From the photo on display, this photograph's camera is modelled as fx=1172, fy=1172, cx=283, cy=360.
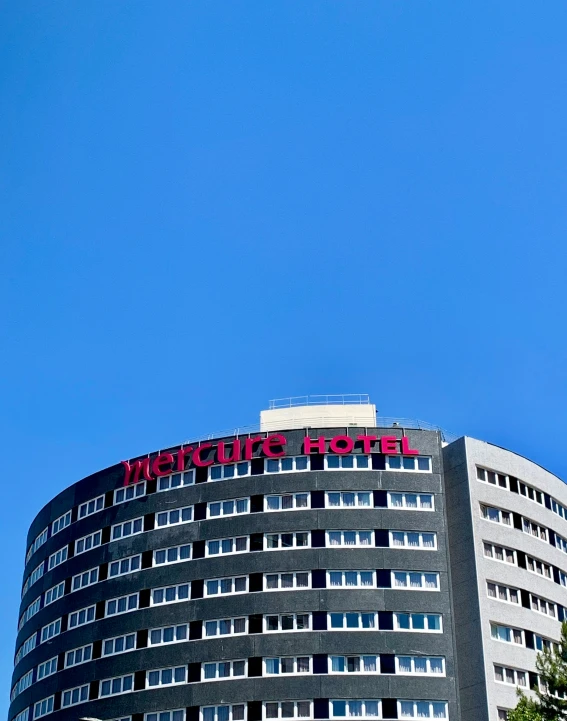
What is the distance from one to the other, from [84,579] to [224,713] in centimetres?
1952

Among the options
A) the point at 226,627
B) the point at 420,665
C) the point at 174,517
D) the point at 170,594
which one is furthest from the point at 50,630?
the point at 420,665

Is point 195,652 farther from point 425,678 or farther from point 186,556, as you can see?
point 425,678

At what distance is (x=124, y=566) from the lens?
96.3 m

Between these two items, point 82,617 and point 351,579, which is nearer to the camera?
point 351,579

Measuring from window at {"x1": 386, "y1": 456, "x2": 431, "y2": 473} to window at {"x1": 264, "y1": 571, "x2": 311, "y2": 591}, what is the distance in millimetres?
11091

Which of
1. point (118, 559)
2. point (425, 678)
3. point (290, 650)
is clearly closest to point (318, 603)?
point (290, 650)

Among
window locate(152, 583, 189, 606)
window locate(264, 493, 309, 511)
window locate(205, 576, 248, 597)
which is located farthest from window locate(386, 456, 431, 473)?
window locate(152, 583, 189, 606)

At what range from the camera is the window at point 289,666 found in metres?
86.2

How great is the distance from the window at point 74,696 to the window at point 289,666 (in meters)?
16.9

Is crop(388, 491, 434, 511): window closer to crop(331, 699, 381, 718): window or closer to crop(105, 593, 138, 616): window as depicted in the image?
crop(331, 699, 381, 718): window

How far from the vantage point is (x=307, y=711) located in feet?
279

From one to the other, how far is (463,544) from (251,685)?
63.7ft

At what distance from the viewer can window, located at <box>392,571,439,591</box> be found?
88.8 meters

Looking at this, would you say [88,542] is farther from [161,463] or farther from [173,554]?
[173,554]
